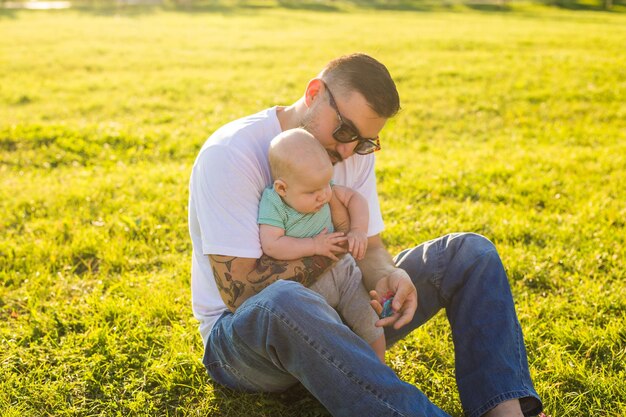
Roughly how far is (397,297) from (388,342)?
0.49 metres

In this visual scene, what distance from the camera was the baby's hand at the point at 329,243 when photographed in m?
3.14

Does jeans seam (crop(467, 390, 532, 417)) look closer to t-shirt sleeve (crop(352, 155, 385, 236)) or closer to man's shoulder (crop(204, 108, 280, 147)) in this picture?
t-shirt sleeve (crop(352, 155, 385, 236))

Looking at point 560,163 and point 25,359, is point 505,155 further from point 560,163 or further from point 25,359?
point 25,359

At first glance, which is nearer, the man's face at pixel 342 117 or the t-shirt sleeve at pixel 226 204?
the t-shirt sleeve at pixel 226 204

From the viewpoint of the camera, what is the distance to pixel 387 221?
19.1 ft

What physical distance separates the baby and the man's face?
158 mm

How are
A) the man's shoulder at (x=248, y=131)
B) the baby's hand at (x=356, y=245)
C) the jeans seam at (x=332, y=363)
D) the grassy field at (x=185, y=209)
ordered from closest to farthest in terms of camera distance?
the jeans seam at (x=332, y=363) → the man's shoulder at (x=248, y=131) → the baby's hand at (x=356, y=245) → the grassy field at (x=185, y=209)

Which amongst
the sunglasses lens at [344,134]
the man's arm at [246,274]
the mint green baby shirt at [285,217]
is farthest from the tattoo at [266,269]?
the sunglasses lens at [344,134]

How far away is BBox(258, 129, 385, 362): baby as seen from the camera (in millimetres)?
2998

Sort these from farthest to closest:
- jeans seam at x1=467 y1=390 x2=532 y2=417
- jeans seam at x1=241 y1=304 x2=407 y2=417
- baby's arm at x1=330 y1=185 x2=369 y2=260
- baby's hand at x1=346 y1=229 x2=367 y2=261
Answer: baby's arm at x1=330 y1=185 x2=369 y2=260, baby's hand at x1=346 y1=229 x2=367 y2=261, jeans seam at x1=467 y1=390 x2=532 y2=417, jeans seam at x1=241 y1=304 x2=407 y2=417

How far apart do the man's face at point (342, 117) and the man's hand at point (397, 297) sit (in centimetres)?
68

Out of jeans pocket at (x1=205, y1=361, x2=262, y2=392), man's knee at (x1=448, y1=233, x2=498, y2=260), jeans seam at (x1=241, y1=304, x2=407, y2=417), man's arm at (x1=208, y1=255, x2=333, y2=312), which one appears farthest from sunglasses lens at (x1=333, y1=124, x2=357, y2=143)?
jeans pocket at (x1=205, y1=361, x2=262, y2=392)

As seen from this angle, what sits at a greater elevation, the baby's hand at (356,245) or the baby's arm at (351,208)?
the baby's arm at (351,208)

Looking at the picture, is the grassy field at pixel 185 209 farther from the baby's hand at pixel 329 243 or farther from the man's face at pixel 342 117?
the baby's hand at pixel 329 243
